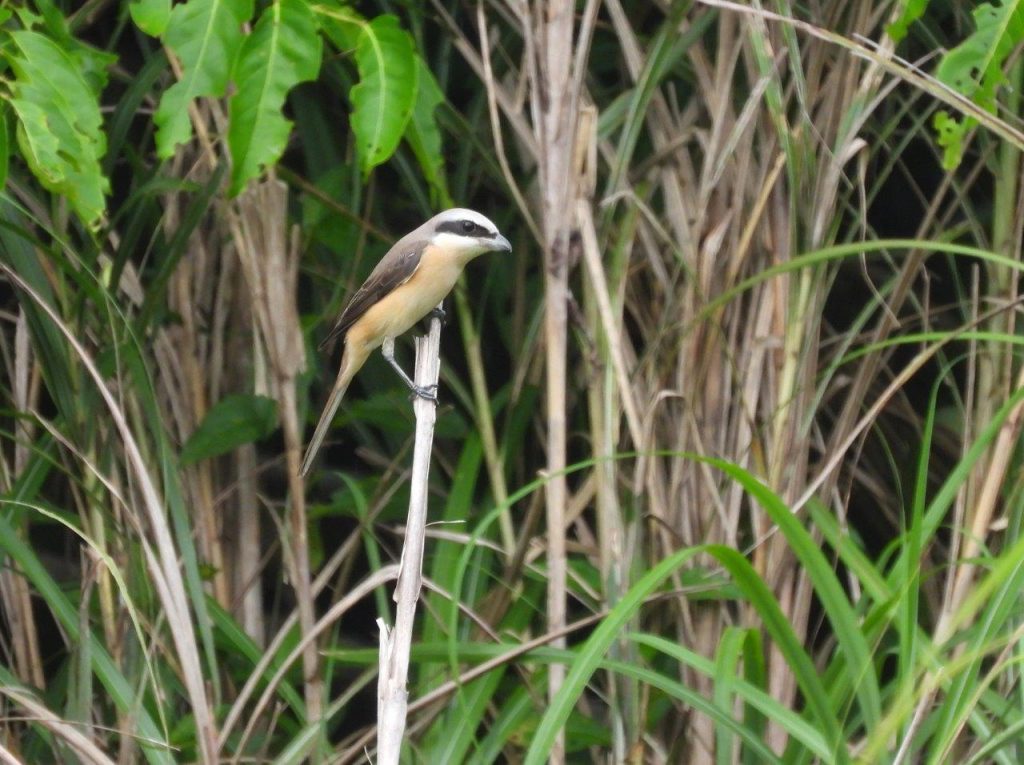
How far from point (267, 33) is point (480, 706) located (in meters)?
1.28

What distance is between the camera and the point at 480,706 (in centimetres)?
261

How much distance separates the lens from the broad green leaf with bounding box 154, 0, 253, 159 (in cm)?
204

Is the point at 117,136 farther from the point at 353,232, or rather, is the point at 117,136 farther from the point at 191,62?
the point at 191,62

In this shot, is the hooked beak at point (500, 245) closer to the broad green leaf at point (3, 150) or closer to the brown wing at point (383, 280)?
the brown wing at point (383, 280)

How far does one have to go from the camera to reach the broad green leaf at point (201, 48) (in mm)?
2045

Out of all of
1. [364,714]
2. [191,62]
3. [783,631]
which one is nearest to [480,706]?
[783,631]

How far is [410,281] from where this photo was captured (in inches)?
110

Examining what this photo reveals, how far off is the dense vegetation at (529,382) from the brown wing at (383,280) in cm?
11

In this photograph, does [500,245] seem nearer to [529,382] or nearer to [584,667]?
[529,382]

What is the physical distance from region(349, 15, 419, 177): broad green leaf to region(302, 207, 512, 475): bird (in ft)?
1.84

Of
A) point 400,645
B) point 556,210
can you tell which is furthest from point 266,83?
point 400,645

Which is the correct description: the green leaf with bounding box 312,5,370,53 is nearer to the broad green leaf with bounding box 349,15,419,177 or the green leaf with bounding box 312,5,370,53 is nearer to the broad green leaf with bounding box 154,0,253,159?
the broad green leaf with bounding box 349,15,419,177

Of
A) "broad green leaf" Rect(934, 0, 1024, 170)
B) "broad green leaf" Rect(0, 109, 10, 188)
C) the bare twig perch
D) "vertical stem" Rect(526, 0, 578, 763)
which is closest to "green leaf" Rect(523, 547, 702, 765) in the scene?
the bare twig perch

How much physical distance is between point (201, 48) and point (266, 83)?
105 millimetres
